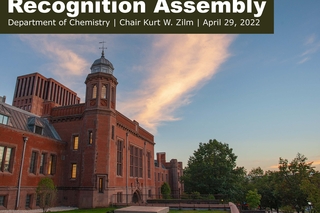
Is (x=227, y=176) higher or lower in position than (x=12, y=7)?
lower

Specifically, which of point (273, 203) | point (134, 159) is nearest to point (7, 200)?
point (134, 159)

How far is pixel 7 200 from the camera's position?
1761 centimetres

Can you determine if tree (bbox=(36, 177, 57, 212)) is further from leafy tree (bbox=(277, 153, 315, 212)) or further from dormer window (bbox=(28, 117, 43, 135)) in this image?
leafy tree (bbox=(277, 153, 315, 212))

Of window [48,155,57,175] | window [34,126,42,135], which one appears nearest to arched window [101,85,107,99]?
window [34,126,42,135]

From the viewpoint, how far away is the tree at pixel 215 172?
1513 inches

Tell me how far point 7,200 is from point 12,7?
14759 millimetres

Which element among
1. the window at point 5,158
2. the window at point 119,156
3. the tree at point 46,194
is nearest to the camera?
the tree at point 46,194

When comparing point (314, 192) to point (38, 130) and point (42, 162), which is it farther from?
point (38, 130)

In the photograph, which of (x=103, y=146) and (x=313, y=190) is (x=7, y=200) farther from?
(x=313, y=190)

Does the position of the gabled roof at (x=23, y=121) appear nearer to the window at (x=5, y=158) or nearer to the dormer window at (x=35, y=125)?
the dormer window at (x=35, y=125)

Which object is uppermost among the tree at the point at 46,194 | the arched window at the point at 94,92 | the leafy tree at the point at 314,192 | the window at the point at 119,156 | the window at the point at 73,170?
the arched window at the point at 94,92

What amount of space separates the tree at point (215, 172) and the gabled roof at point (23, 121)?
1013 inches

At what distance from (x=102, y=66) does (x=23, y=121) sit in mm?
10630

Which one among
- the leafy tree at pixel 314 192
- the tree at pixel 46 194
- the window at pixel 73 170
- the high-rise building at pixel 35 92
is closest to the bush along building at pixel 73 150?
the window at pixel 73 170
